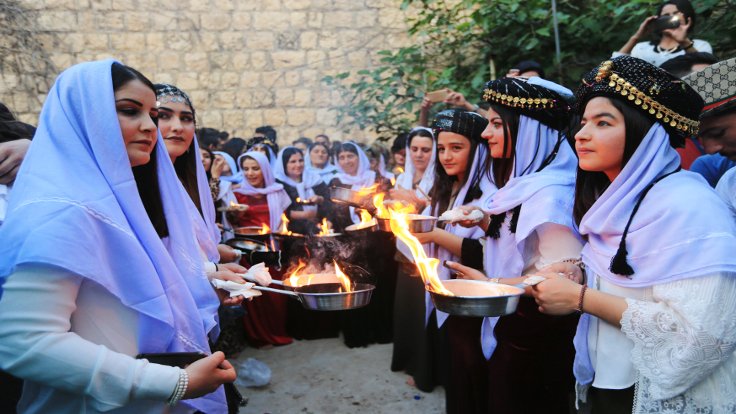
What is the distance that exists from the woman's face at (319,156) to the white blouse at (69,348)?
6888 millimetres

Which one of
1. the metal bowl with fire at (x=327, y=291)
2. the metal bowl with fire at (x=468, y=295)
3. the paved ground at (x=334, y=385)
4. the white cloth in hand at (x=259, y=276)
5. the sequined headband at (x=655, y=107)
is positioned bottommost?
the paved ground at (x=334, y=385)

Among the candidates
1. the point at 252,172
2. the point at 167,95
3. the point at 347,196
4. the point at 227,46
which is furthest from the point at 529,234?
the point at 227,46

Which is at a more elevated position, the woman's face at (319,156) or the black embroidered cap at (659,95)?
the black embroidered cap at (659,95)

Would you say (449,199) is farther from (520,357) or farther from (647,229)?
(647,229)

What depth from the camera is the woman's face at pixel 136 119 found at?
1.79 metres

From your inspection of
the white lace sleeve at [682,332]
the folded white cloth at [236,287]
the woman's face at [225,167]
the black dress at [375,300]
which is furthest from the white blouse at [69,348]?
the woman's face at [225,167]

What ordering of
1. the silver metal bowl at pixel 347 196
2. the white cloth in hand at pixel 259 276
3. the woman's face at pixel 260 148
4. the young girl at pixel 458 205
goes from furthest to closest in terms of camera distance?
the woman's face at pixel 260 148 → the silver metal bowl at pixel 347 196 → the young girl at pixel 458 205 → the white cloth in hand at pixel 259 276

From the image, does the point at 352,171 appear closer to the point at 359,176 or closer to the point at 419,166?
the point at 359,176

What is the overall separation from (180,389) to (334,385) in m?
3.57

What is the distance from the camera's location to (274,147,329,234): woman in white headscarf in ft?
22.2

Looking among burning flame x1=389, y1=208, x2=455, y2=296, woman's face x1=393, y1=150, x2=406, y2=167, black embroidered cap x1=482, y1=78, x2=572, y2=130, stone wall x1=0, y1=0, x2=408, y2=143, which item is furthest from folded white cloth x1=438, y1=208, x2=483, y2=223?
stone wall x1=0, y1=0, x2=408, y2=143

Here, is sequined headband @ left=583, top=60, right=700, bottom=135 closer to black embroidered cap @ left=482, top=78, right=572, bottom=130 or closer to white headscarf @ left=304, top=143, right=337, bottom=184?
black embroidered cap @ left=482, top=78, right=572, bottom=130

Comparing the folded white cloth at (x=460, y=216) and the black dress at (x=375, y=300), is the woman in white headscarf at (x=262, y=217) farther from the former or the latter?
the folded white cloth at (x=460, y=216)

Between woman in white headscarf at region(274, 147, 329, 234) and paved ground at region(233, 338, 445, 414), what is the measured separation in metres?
1.72
